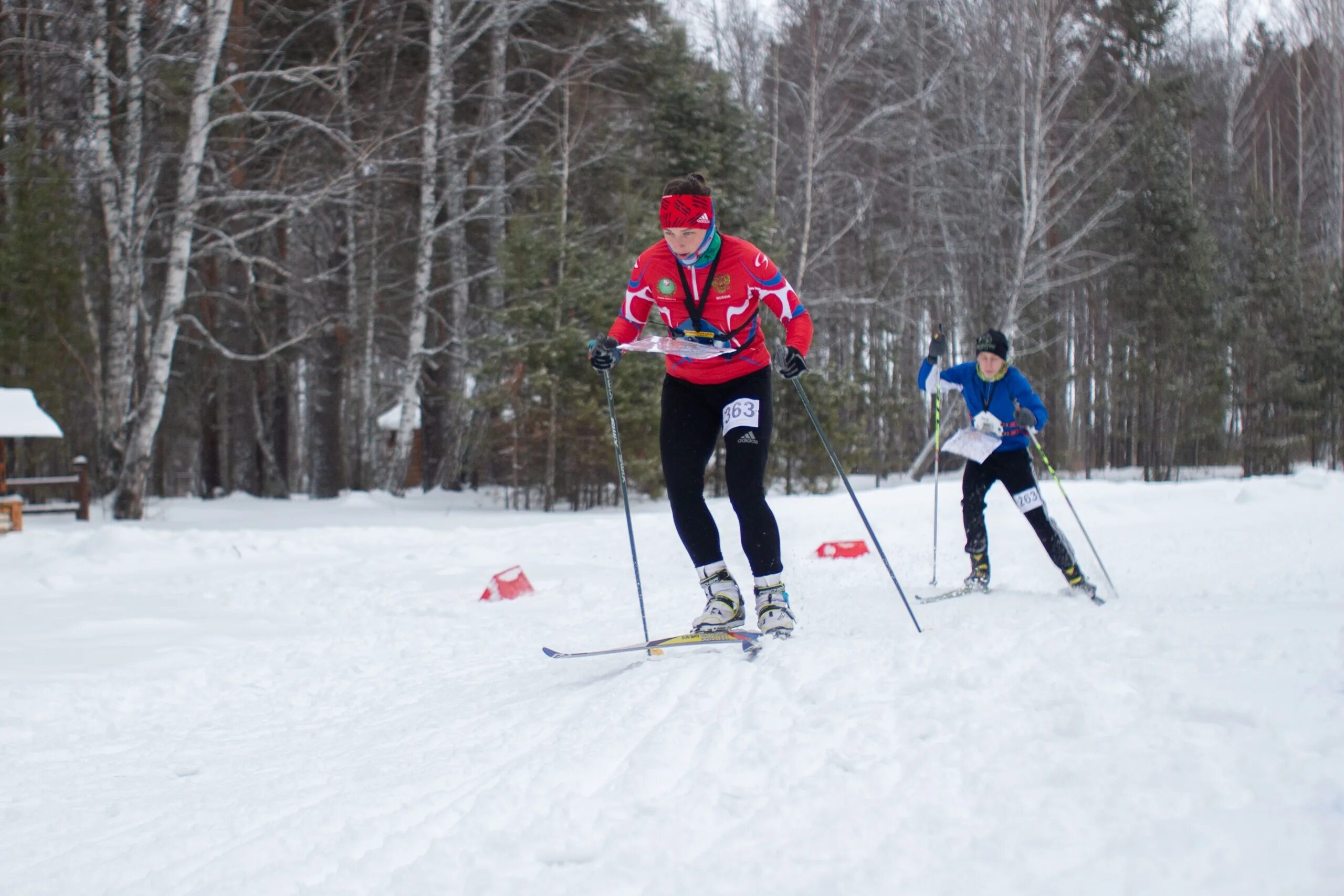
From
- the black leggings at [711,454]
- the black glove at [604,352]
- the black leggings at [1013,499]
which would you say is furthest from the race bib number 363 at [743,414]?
the black leggings at [1013,499]

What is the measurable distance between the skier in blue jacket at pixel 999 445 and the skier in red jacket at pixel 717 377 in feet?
8.98

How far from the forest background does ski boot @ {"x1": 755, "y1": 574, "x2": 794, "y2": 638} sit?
10117 mm

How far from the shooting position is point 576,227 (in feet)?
49.3

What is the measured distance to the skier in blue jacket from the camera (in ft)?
22.1

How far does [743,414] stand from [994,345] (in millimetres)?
3230

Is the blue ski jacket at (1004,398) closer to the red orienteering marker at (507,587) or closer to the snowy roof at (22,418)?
the red orienteering marker at (507,587)

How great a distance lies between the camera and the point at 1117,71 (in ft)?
82.1

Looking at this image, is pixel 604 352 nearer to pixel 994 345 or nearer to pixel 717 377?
pixel 717 377

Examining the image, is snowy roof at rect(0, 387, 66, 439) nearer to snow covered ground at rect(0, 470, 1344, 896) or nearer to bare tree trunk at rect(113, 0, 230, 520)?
bare tree trunk at rect(113, 0, 230, 520)

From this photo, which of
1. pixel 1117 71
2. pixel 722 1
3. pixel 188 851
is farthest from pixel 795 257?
pixel 188 851

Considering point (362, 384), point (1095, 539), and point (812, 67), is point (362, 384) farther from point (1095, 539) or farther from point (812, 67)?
point (1095, 539)

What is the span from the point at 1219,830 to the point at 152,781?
329 centimetres

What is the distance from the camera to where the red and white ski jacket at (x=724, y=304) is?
14.6 feet

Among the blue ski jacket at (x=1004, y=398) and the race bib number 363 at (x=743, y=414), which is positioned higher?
the blue ski jacket at (x=1004, y=398)
